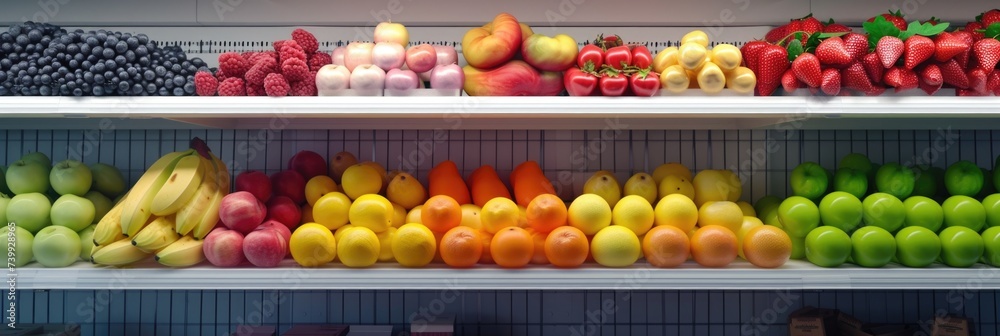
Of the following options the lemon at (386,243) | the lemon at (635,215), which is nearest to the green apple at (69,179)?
the lemon at (386,243)

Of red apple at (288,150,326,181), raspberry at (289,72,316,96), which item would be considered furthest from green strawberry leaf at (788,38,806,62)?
red apple at (288,150,326,181)

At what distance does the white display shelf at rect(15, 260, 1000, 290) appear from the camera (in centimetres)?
141

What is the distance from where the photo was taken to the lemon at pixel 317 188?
63.9 inches

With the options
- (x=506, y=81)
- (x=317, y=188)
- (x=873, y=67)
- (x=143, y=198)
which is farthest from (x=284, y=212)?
(x=873, y=67)

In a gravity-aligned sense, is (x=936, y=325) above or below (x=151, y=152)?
below

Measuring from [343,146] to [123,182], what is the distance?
0.61m

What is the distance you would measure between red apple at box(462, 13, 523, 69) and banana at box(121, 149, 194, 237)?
2.64 ft

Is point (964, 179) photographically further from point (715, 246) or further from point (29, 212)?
point (29, 212)

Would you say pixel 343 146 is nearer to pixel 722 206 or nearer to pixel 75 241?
pixel 75 241

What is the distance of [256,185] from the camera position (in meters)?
1.59

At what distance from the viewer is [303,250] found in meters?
1.42

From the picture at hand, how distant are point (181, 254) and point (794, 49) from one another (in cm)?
149

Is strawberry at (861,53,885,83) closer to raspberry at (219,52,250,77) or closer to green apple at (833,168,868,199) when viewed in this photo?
green apple at (833,168,868,199)

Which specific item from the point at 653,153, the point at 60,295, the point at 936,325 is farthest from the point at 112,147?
the point at 936,325
